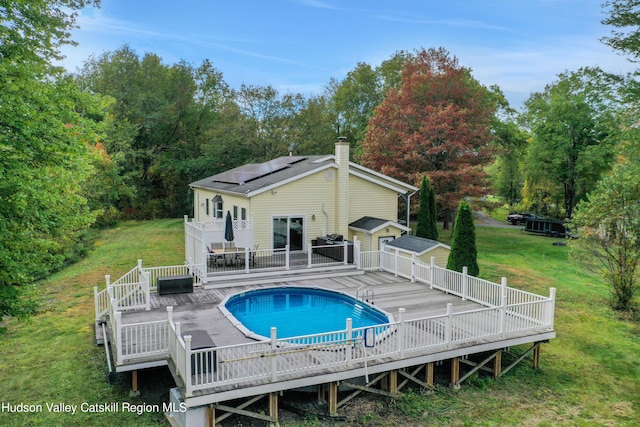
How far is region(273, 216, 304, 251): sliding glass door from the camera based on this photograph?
59.2 feet

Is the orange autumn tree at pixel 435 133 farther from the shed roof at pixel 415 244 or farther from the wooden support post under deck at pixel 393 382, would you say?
the wooden support post under deck at pixel 393 382

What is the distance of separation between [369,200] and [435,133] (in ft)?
31.8

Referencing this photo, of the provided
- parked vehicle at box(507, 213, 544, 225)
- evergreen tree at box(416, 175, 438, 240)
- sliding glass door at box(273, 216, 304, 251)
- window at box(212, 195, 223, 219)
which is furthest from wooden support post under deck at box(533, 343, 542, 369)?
parked vehicle at box(507, 213, 544, 225)

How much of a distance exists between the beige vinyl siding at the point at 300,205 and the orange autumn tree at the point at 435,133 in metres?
9.94

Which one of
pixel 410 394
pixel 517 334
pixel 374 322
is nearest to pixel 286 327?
pixel 374 322

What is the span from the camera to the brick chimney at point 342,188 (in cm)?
1861

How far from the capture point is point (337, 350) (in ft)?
29.3

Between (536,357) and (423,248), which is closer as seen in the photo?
(536,357)

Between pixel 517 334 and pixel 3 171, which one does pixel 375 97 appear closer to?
pixel 517 334

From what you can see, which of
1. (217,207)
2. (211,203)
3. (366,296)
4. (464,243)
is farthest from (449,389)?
(211,203)

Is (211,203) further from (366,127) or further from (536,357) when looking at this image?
(366,127)

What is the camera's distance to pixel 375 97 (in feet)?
137

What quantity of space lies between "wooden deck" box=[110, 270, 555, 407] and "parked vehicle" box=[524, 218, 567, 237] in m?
23.4

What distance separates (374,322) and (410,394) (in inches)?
103
